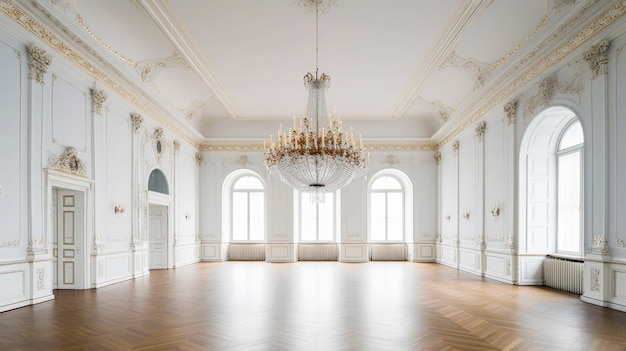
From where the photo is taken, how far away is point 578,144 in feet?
24.3

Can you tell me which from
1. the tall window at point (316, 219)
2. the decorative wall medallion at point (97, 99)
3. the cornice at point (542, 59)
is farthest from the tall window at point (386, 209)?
the decorative wall medallion at point (97, 99)

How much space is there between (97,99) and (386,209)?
9.91 meters

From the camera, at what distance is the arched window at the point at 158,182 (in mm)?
10336

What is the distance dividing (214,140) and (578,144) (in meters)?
10.6

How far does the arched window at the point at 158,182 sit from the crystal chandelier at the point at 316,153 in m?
3.95

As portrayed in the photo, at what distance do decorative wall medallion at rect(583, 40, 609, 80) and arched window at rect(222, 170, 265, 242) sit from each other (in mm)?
10420

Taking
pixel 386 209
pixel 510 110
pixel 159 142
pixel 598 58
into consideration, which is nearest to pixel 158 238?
pixel 159 142

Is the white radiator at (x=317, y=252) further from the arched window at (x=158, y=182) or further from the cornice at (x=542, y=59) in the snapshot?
the cornice at (x=542, y=59)

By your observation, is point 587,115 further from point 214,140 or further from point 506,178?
point 214,140

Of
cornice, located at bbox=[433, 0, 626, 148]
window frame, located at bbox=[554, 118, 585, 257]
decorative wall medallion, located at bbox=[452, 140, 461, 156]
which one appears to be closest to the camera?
cornice, located at bbox=[433, 0, 626, 148]

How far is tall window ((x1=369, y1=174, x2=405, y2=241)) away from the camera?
1440cm

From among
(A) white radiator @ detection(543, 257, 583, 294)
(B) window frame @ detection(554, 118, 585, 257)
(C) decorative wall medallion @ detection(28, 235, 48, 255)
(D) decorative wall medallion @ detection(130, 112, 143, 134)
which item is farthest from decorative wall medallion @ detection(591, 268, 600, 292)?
(D) decorative wall medallion @ detection(130, 112, 143, 134)

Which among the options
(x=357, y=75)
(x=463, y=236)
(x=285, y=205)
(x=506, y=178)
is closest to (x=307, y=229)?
(x=285, y=205)

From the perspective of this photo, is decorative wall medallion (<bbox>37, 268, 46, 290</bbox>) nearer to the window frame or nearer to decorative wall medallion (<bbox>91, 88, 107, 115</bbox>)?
decorative wall medallion (<bbox>91, 88, 107, 115</bbox>)
